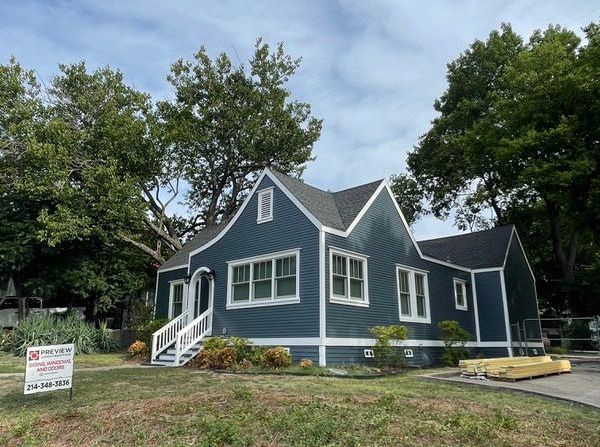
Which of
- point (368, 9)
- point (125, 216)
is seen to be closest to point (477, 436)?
point (368, 9)

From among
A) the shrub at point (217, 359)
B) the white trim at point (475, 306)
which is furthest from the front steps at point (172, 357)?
the white trim at point (475, 306)

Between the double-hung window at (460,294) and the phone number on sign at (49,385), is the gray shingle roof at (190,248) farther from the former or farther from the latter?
the phone number on sign at (49,385)

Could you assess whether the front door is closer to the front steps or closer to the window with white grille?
the front steps

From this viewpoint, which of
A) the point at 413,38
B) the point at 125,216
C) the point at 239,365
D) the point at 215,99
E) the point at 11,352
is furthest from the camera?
the point at 215,99

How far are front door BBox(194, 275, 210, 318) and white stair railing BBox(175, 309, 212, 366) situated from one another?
5.69ft

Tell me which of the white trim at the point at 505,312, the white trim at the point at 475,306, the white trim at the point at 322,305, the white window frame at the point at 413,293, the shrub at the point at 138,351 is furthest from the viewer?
the white trim at the point at 475,306

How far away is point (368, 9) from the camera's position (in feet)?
37.4

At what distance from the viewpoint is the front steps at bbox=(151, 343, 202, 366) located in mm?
14805

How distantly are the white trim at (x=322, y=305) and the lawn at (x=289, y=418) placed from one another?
4.08m

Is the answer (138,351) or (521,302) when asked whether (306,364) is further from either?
(521,302)

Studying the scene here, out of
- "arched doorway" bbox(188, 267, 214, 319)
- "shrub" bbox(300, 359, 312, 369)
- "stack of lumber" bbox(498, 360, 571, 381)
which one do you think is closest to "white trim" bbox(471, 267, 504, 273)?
"stack of lumber" bbox(498, 360, 571, 381)

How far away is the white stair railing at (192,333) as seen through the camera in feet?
48.4

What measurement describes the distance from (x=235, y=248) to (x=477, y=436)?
11.9m

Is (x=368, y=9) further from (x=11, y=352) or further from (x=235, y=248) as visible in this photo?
(x=11, y=352)
